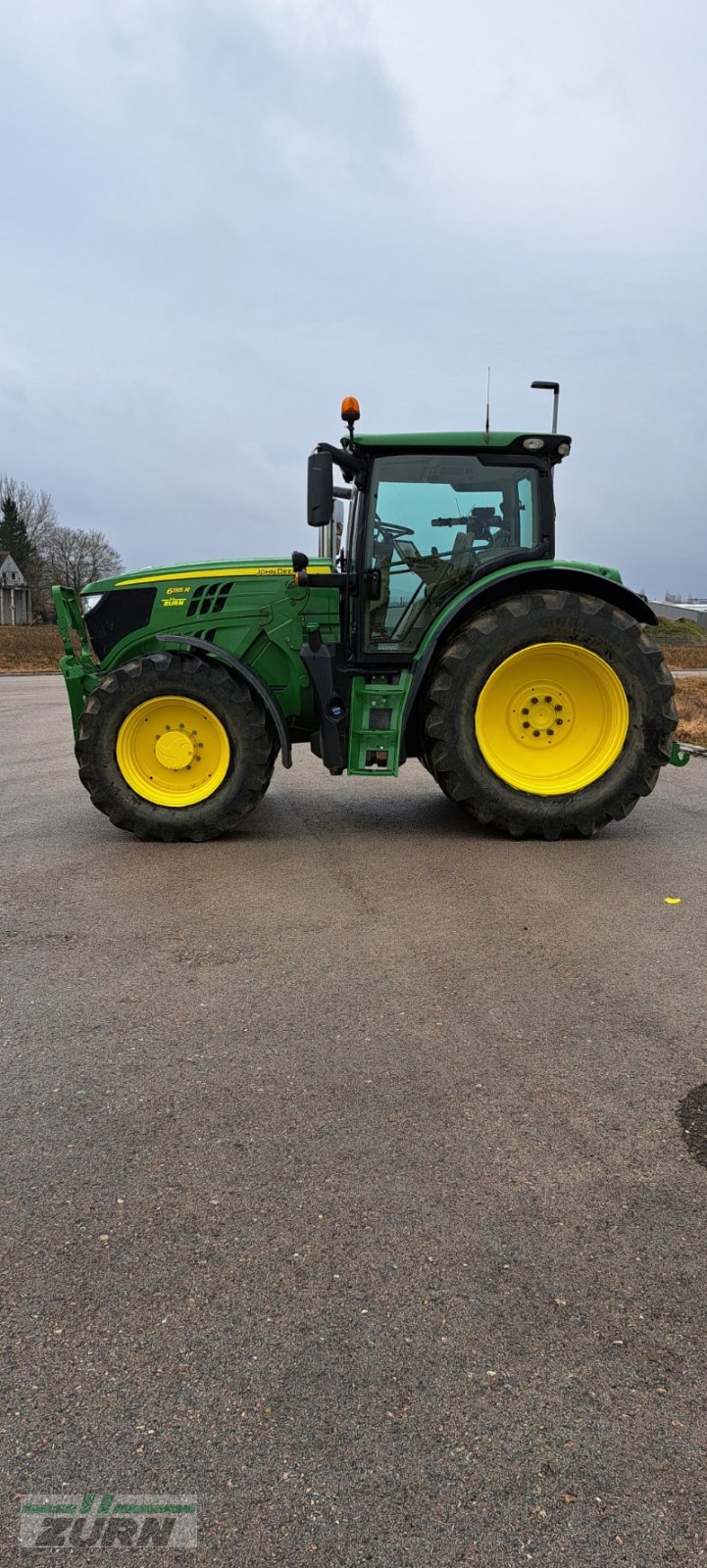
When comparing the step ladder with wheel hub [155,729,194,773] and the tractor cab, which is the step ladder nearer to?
the tractor cab

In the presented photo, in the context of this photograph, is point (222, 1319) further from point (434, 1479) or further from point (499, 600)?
point (499, 600)

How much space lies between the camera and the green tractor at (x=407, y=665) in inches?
252

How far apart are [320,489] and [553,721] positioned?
2170mm

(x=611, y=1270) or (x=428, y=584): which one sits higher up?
(x=428, y=584)

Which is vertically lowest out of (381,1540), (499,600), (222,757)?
(381,1540)

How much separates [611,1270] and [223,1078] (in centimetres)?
139

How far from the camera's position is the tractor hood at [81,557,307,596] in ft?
22.1

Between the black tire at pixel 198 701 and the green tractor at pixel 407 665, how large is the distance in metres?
0.01

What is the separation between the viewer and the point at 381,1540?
5.48 ft

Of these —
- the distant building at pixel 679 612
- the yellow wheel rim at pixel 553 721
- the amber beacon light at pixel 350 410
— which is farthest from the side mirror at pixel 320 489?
the distant building at pixel 679 612

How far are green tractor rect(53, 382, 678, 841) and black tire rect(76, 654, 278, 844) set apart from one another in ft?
0.03

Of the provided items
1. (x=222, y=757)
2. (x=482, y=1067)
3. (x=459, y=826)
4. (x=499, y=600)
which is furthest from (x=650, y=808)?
(x=482, y=1067)

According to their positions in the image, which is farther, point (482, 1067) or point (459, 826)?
point (459, 826)

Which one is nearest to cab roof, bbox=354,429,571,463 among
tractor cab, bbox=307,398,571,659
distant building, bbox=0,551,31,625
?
tractor cab, bbox=307,398,571,659
